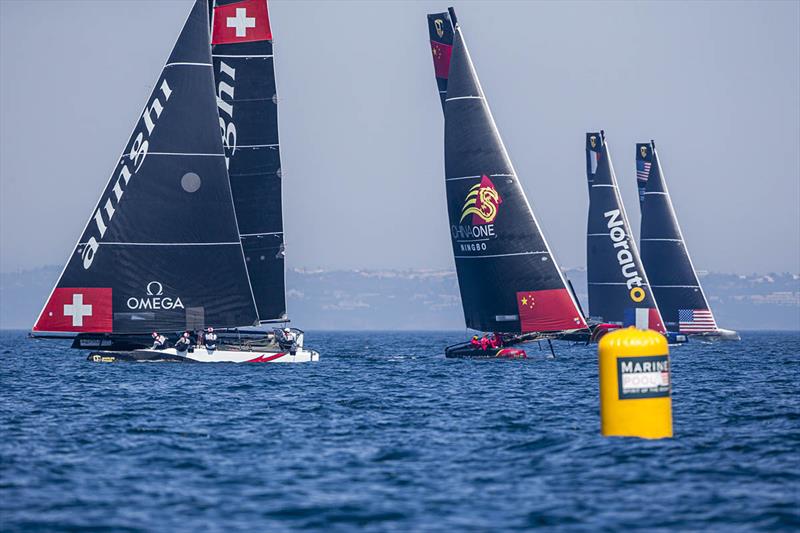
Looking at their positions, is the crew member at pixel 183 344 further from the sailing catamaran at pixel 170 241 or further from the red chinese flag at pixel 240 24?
the red chinese flag at pixel 240 24

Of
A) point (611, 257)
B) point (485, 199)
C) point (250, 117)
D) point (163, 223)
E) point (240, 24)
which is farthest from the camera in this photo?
point (611, 257)

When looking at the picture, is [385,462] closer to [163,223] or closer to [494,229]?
[163,223]

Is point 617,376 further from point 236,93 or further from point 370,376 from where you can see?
point 236,93

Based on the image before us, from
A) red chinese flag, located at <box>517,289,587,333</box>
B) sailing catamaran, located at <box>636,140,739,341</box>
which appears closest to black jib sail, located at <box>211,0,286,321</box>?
red chinese flag, located at <box>517,289,587,333</box>

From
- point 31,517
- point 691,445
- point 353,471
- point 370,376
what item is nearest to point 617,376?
point 691,445

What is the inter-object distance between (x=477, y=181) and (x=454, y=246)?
3.34 m

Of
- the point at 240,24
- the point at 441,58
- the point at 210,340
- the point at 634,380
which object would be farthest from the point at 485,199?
the point at 634,380

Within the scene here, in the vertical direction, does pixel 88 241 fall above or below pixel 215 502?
above

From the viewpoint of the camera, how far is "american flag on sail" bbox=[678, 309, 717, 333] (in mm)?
81688

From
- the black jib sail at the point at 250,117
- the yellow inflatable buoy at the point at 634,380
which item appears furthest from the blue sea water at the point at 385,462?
the black jib sail at the point at 250,117

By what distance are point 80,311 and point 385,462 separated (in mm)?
26419

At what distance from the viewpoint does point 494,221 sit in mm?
49812

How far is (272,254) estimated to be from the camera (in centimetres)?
4638

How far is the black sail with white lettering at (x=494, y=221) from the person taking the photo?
49.6 metres
